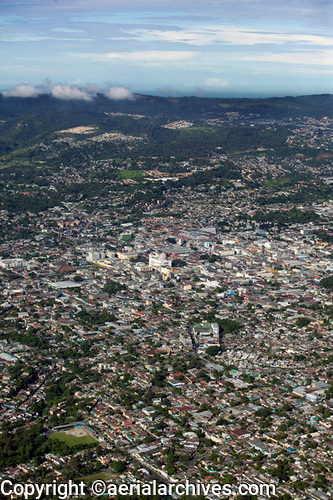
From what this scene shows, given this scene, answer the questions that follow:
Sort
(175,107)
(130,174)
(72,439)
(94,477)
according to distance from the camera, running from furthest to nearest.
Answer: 1. (175,107)
2. (130,174)
3. (72,439)
4. (94,477)

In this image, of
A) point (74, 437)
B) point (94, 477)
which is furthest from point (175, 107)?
point (94, 477)

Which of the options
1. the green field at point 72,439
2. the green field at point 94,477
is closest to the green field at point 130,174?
the green field at point 72,439

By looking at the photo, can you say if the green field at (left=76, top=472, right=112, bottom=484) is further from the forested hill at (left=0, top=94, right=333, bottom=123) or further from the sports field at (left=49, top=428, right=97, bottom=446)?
the forested hill at (left=0, top=94, right=333, bottom=123)

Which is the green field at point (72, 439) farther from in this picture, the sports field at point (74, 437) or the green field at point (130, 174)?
the green field at point (130, 174)

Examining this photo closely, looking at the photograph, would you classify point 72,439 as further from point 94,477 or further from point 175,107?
A: point 175,107

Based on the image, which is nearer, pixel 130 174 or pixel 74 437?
pixel 74 437

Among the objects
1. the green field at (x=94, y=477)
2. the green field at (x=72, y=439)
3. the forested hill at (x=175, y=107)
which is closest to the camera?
the green field at (x=94, y=477)
